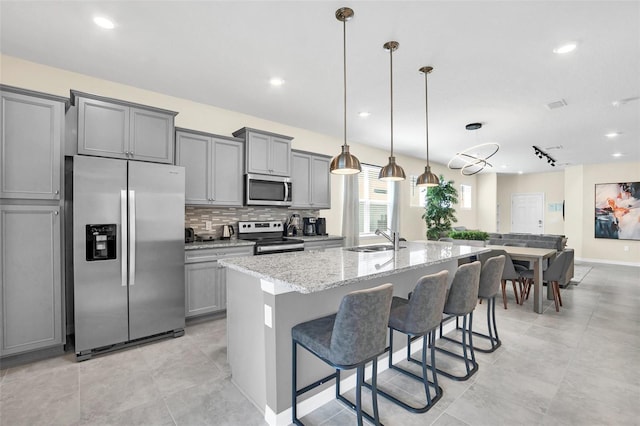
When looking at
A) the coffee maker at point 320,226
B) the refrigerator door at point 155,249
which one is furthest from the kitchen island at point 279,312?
the coffee maker at point 320,226

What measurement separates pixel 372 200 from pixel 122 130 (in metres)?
4.79

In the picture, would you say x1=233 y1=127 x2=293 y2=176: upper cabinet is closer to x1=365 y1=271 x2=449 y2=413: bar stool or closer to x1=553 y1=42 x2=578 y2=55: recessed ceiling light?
x1=365 y1=271 x2=449 y2=413: bar stool

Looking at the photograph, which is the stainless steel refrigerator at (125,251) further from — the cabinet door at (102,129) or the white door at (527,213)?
the white door at (527,213)

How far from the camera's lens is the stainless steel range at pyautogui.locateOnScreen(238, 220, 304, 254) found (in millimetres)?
3938

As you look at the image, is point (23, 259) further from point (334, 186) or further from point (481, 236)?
point (481, 236)

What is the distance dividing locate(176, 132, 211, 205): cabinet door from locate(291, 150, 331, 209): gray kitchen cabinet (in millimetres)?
1327

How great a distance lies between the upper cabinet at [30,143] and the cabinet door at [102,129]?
0.52 feet

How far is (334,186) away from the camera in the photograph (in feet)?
18.9

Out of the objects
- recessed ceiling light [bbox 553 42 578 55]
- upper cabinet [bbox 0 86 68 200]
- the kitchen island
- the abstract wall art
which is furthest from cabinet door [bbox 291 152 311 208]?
the abstract wall art

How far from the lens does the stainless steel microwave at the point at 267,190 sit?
4121 millimetres

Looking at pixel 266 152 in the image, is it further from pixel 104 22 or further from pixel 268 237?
pixel 104 22

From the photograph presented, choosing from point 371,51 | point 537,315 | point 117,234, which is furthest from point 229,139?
point 537,315

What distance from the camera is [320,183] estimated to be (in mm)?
5105

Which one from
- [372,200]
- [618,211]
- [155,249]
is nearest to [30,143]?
[155,249]
